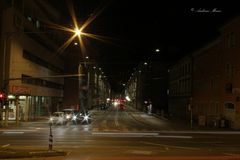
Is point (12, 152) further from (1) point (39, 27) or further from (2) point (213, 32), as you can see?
(1) point (39, 27)

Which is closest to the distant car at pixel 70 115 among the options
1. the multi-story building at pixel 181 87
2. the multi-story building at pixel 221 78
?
the multi-story building at pixel 221 78

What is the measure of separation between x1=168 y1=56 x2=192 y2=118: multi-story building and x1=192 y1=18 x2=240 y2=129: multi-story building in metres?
6.22

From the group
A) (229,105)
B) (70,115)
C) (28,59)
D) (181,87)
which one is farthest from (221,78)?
(181,87)

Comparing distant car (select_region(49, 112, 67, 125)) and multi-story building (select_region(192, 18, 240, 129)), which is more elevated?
multi-story building (select_region(192, 18, 240, 129))

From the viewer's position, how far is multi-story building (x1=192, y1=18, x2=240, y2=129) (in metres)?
52.3

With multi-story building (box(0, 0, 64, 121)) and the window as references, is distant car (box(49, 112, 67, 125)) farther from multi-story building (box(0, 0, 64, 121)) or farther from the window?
the window

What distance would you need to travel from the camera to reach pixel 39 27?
3056 inches

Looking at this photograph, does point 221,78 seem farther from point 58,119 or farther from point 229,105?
point 58,119

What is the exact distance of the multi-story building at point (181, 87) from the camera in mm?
80162

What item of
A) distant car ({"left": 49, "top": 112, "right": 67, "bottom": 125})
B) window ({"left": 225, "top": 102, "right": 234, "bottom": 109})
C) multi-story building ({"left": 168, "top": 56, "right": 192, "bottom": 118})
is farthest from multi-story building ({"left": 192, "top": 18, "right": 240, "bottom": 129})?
distant car ({"left": 49, "top": 112, "right": 67, "bottom": 125})

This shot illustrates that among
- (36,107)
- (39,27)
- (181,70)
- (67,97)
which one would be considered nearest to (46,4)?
(39,27)

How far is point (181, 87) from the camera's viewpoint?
88688 mm

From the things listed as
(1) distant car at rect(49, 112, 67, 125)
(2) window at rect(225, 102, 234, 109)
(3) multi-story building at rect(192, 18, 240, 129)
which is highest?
(3) multi-story building at rect(192, 18, 240, 129)

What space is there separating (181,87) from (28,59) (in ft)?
106
